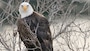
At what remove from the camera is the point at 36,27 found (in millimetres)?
4566

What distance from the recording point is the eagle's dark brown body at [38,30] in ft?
14.9

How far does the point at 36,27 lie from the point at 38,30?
0.07m

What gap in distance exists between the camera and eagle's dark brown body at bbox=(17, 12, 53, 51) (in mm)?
4551

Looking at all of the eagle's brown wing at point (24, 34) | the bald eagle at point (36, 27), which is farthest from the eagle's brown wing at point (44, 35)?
the eagle's brown wing at point (24, 34)

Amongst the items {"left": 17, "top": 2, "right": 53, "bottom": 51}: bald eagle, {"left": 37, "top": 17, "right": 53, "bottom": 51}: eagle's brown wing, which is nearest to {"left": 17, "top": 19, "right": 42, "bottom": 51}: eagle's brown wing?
{"left": 17, "top": 2, "right": 53, "bottom": 51}: bald eagle

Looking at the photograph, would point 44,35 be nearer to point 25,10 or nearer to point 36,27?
point 36,27

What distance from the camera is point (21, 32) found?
15.4 feet

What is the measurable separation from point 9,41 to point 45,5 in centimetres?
85

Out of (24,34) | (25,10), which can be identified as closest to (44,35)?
(24,34)

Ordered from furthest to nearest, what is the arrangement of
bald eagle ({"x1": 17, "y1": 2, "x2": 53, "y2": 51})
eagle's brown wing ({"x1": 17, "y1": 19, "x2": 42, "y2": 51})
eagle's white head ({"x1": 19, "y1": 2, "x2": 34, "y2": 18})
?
eagle's white head ({"x1": 19, "y1": 2, "x2": 34, "y2": 18})
bald eagle ({"x1": 17, "y1": 2, "x2": 53, "y2": 51})
eagle's brown wing ({"x1": 17, "y1": 19, "x2": 42, "y2": 51})

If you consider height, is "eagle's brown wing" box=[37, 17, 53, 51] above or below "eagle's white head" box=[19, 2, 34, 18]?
below

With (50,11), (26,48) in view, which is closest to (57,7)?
(50,11)

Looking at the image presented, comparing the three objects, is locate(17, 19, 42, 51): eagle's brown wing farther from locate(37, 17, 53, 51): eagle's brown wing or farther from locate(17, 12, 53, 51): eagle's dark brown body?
locate(37, 17, 53, 51): eagle's brown wing

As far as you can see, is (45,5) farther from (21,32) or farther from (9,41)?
(9,41)
